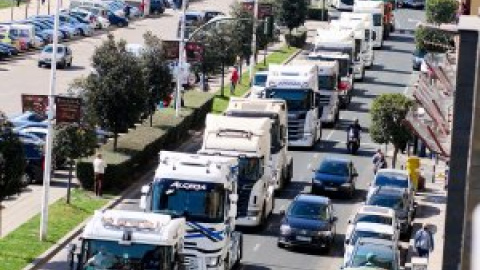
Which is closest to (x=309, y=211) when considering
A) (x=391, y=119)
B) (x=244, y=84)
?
(x=391, y=119)

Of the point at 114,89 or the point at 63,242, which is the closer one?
the point at 63,242

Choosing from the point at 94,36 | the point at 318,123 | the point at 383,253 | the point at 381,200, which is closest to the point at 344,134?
the point at 318,123

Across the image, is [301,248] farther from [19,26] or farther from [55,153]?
[19,26]

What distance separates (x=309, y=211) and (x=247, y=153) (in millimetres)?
3037

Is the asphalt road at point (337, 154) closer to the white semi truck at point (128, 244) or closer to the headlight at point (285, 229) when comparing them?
the headlight at point (285, 229)

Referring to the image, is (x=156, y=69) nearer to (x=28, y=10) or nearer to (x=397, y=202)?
(x=397, y=202)

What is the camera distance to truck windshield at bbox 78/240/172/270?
31109 millimetres

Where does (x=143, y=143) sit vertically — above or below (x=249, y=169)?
below

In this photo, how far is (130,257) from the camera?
3114 cm

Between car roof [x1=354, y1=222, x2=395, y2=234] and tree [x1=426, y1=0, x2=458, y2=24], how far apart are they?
59.4m

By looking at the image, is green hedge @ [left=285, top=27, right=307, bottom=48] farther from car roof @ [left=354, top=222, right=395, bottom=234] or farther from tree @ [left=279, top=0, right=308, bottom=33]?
car roof @ [left=354, top=222, right=395, bottom=234]

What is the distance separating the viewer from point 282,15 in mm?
96125

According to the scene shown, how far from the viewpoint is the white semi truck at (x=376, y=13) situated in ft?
319

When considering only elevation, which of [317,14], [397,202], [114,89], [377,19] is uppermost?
[377,19]
